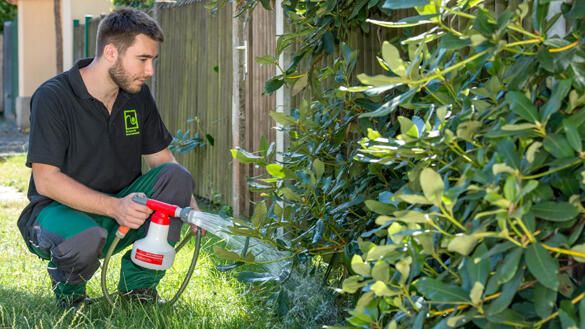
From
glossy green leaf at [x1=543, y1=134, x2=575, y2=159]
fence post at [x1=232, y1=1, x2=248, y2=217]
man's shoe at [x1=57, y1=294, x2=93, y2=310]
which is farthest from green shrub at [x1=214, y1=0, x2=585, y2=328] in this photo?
fence post at [x1=232, y1=1, x2=248, y2=217]

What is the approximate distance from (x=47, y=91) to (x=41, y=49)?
45.0ft

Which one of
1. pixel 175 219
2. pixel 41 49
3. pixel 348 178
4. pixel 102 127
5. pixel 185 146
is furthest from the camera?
pixel 41 49

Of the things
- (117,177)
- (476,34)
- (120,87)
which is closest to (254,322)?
(117,177)

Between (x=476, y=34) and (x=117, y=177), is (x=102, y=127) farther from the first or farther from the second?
(x=476, y=34)

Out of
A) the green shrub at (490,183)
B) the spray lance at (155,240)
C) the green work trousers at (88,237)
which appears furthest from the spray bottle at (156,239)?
the green shrub at (490,183)

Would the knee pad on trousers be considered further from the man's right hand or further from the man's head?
the man's head

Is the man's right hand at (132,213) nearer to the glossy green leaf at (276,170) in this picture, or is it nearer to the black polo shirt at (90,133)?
the black polo shirt at (90,133)

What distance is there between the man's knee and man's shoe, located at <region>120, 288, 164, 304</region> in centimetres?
23

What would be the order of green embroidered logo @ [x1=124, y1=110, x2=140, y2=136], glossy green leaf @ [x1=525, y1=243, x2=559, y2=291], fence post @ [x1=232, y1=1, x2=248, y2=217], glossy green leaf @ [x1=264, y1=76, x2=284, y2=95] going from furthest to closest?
fence post @ [x1=232, y1=1, x2=248, y2=217] → green embroidered logo @ [x1=124, y1=110, x2=140, y2=136] → glossy green leaf @ [x1=264, y1=76, x2=284, y2=95] → glossy green leaf @ [x1=525, y1=243, x2=559, y2=291]

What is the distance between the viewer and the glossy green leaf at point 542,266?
4.33 feet

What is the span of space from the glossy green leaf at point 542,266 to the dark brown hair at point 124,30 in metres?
2.57

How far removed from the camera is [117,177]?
12.0 ft

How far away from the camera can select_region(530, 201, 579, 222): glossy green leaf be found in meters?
1.37

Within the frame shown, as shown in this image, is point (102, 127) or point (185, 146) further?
point (185, 146)
